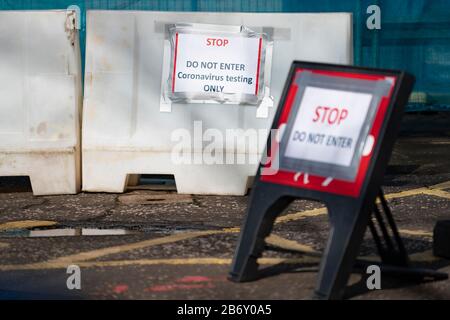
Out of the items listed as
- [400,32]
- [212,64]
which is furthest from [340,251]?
[400,32]

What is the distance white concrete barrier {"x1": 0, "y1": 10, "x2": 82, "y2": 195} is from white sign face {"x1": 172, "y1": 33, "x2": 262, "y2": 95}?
0.78 metres

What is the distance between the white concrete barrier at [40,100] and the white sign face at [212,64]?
783mm

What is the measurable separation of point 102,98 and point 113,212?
115cm

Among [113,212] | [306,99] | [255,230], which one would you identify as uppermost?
[306,99]

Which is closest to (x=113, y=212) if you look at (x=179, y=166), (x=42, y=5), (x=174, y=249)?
(x=179, y=166)

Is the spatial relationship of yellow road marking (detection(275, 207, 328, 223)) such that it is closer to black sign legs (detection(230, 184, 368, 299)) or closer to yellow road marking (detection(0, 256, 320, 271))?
yellow road marking (detection(0, 256, 320, 271))

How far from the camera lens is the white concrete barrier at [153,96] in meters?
8.26

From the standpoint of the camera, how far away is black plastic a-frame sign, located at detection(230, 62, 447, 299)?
4.83 meters

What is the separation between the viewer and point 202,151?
8219 mm

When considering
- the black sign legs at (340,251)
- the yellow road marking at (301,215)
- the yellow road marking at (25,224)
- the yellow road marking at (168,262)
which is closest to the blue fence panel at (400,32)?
the yellow road marking at (301,215)

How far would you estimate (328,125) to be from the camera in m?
5.11

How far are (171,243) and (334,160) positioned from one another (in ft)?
4.85
